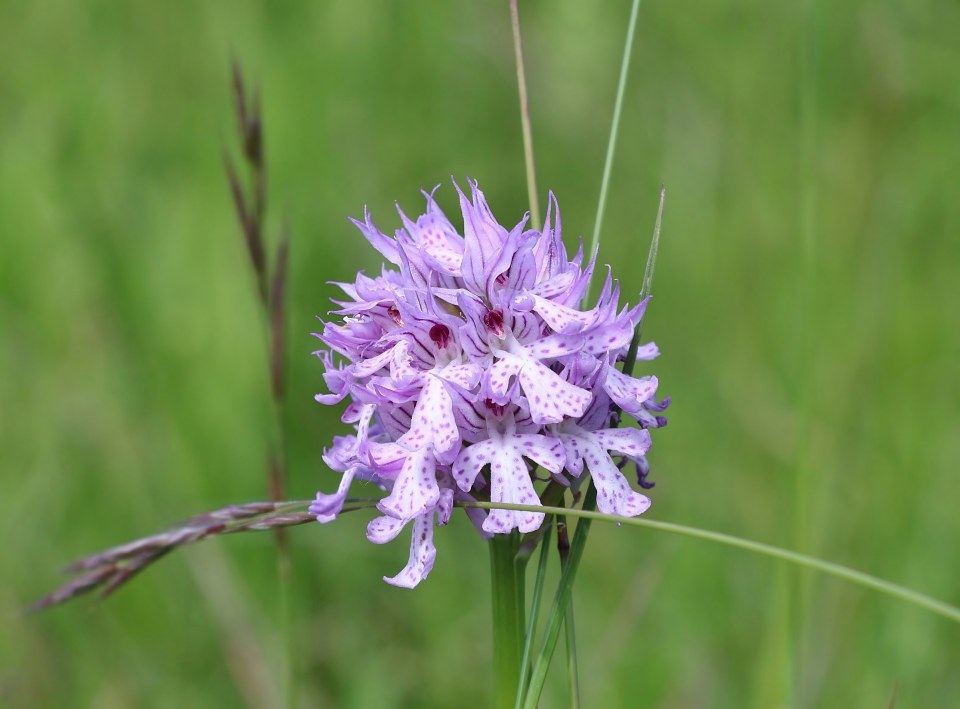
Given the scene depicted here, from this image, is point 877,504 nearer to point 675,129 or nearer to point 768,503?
point 768,503

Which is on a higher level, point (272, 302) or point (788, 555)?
point (272, 302)

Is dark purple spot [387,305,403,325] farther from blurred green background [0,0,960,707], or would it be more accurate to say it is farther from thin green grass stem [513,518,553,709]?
blurred green background [0,0,960,707]

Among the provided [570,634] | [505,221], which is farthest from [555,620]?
[505,221]

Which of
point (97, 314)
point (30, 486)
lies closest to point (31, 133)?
point (97, 314)

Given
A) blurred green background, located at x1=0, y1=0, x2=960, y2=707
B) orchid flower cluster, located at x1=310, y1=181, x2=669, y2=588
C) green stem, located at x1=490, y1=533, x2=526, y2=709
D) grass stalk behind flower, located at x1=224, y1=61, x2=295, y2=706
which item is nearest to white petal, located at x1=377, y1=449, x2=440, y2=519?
orchid flower cluster, located at x1=310, y1=181, x2=669, y2=588

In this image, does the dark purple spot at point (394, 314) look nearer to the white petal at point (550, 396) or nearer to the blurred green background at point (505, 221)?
the white petal at point (550, 396)

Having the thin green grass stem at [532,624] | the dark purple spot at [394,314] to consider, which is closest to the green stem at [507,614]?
the thin green grass stem at [532,624]

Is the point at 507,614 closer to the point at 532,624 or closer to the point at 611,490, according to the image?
the point at 532,624
